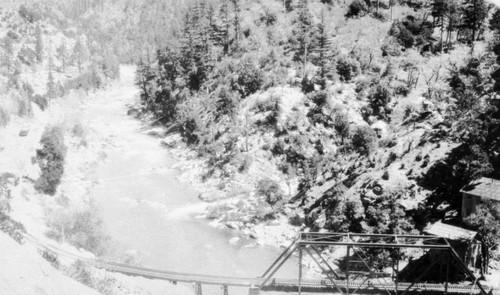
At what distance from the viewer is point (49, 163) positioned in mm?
56531

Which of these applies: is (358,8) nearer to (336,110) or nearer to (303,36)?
(303,36)

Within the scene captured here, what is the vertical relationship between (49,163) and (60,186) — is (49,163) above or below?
above

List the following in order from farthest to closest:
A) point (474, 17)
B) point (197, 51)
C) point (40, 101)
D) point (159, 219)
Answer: point (197, 51) → point (40, 101) → point (474, 17) → point (159, 219)

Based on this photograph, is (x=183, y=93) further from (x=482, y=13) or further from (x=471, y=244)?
(x=471, y=244)

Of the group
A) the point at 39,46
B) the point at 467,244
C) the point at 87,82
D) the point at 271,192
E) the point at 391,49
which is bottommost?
the point at 271,192

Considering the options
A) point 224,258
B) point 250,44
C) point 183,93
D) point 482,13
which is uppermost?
point 482,13

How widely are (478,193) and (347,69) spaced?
4120 centimetres

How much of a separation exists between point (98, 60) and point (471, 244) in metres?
121

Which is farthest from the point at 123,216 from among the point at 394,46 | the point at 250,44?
the point at 394,46

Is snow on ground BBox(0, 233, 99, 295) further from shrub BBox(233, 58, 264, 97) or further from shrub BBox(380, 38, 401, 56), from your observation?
shrub BBox(380, 38, 401, 56)

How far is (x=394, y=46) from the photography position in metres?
76.5

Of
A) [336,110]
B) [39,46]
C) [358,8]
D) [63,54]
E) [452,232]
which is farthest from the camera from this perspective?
[63,54]

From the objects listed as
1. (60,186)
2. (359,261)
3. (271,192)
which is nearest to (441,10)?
(271,192)

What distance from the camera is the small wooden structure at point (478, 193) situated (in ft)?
122
